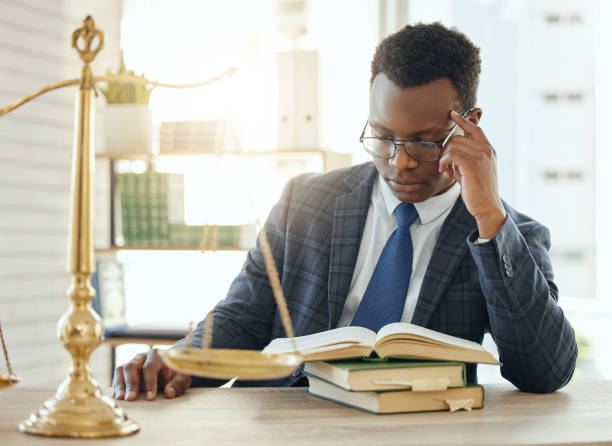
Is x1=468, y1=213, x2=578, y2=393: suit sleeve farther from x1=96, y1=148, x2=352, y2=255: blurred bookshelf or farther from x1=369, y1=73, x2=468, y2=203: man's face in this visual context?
x1=96, y1=148, x2=352, y2=255: blurred bookshelf

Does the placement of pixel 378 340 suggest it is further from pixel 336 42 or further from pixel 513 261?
pixel 336 42

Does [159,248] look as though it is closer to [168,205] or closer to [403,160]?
[168,205]

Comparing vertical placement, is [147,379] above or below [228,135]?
below

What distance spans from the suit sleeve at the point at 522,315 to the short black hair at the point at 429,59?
1.24ft

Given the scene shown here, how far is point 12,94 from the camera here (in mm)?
3107

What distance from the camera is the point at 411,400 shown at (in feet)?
3.81

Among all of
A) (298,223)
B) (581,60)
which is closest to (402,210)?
(298,223)

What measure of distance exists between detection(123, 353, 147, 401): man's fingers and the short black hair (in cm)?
78

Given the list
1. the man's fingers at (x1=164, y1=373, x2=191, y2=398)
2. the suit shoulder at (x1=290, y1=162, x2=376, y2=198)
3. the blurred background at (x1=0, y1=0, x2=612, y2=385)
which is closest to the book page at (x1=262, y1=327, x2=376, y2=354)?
the man's fingers at (x1=164, y1=373, x2=191, y2=398)

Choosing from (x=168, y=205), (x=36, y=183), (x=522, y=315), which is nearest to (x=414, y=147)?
(x=522, y=315)

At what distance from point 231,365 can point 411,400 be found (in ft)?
1.19

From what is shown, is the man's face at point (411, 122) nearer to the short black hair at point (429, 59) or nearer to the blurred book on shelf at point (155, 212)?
the short black hair at point (429, 59)

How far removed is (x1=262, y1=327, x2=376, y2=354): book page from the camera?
1.16 meters

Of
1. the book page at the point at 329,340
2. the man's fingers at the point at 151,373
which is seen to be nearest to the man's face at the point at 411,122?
the book page at the point at 329,340
